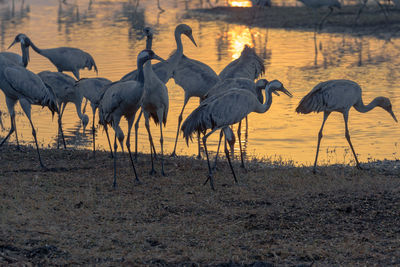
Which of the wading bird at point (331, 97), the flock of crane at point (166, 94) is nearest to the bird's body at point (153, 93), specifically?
the flock of crane at point (166, 94)

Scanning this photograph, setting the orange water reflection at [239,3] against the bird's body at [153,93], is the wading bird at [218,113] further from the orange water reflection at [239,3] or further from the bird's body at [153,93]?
the orange water reflection at [239,3]

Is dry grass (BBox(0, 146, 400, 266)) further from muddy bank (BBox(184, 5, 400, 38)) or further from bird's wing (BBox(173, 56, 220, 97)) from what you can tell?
muddy bank (BBox(184, 5, 400, 38))

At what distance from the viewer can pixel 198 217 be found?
23.5 feet

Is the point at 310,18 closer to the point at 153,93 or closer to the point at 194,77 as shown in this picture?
the point at 194,77

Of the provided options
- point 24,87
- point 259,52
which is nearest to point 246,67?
point 24,87

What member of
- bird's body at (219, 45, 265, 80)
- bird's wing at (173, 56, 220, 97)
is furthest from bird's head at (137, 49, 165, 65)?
bird's body at (219, 45, 265, 80)

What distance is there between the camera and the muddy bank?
85.3ft

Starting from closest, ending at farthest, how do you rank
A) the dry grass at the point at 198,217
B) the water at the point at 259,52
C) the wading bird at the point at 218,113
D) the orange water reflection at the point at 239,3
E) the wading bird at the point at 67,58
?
the dry grass at the point at 198,217, the wading bird at the point at 218,113, the water at the point at 259,52, the wading bird at the point at 67,58, the orange water reflection at the point at 239,3

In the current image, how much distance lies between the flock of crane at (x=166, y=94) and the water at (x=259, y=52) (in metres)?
1.10

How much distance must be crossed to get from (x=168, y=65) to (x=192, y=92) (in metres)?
0.72

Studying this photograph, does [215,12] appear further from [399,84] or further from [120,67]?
[399,84]

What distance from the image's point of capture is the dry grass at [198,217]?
603 centimetres

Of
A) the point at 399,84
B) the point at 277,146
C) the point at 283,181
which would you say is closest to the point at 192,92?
the point at 277,146

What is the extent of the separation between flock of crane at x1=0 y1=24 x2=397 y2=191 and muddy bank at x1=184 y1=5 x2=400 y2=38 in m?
15.2
